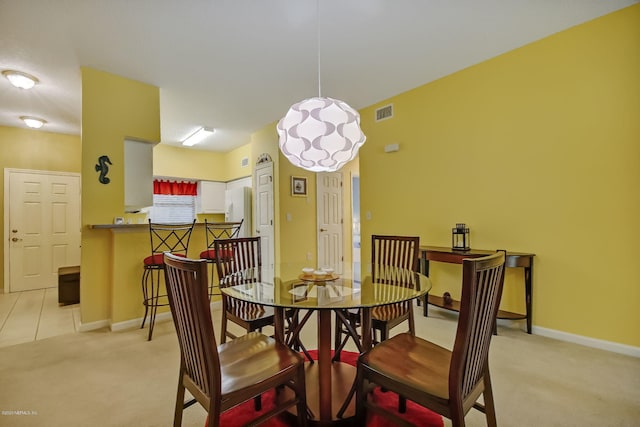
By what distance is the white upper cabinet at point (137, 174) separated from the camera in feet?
10.9

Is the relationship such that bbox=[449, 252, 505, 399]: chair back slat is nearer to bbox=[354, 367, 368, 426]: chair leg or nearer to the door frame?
bbox=[354, 367, 368, 426]: chair leg

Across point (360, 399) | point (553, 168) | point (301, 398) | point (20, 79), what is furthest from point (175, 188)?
point (553, 168)

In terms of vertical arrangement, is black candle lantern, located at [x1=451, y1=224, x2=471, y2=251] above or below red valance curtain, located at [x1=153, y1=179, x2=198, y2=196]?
below

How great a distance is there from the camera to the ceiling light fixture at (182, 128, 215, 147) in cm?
521

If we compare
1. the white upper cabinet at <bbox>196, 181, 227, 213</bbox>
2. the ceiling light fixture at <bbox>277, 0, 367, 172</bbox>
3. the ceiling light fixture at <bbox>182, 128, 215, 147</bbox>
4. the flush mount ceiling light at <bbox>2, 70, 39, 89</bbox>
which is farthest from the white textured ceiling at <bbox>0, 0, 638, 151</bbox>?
the white upper cabinet at <bbox>196, 181, 227, 213</bbox>

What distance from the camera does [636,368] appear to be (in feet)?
6.81

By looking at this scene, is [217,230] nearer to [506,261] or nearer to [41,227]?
[506,261]

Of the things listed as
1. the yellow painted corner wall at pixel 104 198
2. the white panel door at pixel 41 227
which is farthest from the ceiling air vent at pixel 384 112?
the white panel door at pixel 41 227

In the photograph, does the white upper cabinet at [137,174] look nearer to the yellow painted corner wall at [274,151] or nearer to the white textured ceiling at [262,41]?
the white textured ceiling at [262,41]

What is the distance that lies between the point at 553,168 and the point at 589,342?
59.5 inches

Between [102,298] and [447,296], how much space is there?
3.66 meters

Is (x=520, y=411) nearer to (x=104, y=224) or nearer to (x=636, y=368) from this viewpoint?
(x=636, y=368)

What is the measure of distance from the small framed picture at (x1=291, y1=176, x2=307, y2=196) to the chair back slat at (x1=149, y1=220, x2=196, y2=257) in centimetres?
207

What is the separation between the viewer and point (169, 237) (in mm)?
3311
